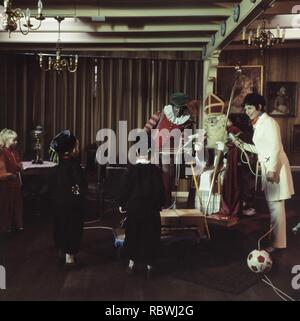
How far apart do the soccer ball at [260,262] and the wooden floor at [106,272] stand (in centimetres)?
13

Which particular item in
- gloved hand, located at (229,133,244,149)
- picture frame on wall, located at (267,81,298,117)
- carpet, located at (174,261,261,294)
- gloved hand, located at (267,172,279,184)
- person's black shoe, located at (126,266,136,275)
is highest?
picture frame on wall, located at (267,81,298,117)

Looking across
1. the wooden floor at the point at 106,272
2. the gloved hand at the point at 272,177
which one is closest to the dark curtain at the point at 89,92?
the wooden floor at the point at 106,272

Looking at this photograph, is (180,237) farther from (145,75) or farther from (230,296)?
(145,75)

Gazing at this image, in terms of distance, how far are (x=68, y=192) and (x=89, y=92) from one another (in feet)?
16.2

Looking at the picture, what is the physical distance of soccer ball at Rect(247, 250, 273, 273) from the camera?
460 cm

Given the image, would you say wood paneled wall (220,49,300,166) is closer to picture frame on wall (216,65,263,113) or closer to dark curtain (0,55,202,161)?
picture frame on wall (216,65,263,113)

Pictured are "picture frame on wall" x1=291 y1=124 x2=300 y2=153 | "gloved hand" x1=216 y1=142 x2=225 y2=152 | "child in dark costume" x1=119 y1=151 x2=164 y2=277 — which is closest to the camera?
"child in dark costume" x1=119 y1=151 x2=164 y2=277

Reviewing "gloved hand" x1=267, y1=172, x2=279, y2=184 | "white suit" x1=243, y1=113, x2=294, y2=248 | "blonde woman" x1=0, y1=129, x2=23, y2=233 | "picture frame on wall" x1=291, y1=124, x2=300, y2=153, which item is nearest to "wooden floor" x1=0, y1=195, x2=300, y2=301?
"blonde woman" x1=0, y1=129, x2=23, y2=233

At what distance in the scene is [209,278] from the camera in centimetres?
461

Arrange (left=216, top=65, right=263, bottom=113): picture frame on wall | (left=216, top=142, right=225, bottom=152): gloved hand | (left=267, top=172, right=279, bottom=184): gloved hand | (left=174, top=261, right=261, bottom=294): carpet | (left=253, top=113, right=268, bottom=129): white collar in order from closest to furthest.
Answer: (left=174, top=261, right=261, bottom=294): carpet → (left=267, top=172, right=279, bottom=184): gloved hand → (left=253, top=113, right=268, bottom=129): white collar → (left=216, top=142, right=225, bottom=152): gloved hand → (left=216, top=65, right=263, bottom=113): picture frame on wall

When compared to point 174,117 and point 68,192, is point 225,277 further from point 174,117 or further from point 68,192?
point 174,117

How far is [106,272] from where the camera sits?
15.5 ft

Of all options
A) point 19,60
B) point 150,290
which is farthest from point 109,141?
point 150,290

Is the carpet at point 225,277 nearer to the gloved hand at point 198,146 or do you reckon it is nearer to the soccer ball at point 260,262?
the soccer ball at point 260,262
